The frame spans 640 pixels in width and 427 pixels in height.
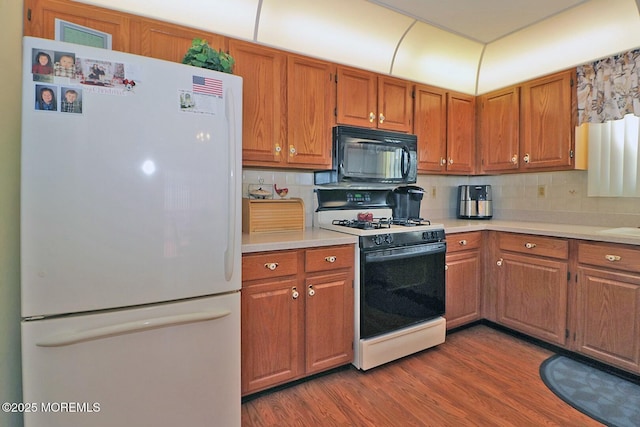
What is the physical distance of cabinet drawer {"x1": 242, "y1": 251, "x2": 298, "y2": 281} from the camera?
1.75 meters

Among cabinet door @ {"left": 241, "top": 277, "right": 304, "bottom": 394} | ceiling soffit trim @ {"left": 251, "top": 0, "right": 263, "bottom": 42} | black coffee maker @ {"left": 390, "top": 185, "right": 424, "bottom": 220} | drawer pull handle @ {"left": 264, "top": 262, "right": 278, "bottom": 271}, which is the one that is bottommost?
cabinet door @ {"left": 241, "top": 277, "right": 304, "bottom": 394}

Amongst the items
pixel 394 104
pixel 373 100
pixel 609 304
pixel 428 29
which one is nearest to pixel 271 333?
pixel 373 100

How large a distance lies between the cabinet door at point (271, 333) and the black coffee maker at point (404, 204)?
4.45 feet

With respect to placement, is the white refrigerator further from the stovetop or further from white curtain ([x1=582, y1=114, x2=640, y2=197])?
white curtain ([x1=582, y1=114, x2=640, y2=197])

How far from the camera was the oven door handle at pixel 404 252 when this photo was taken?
2.10 m

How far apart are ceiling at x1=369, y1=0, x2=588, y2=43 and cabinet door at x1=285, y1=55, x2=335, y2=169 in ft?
2.09

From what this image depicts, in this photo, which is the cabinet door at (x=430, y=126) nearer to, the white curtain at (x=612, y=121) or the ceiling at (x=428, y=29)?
the ceiling at (x=428, y=29)

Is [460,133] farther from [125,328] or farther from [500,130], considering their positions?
[125,328]

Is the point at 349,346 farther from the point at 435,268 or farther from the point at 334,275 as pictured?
the point at 435,268

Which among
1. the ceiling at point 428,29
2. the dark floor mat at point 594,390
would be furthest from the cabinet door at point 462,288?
the ceiling at point 428,29

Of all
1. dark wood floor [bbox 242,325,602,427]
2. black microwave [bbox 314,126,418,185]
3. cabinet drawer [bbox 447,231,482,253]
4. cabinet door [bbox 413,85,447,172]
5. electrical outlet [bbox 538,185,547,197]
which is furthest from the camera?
electrical outlet [bbox 538,185,547,197]

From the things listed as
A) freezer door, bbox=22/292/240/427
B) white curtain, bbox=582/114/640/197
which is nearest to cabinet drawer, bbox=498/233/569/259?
white curtain, bbox=582/114/640/197

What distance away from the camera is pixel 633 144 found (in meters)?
2.44

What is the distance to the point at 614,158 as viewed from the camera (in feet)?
8.26
